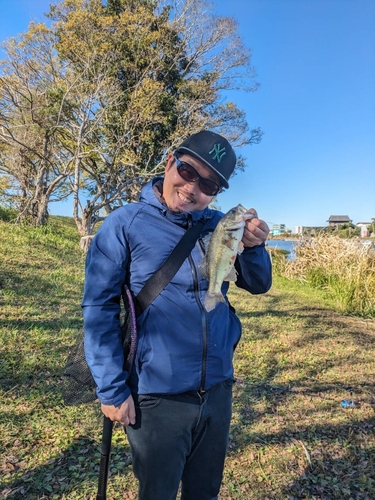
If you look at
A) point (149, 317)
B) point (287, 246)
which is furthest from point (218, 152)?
point (287, 246)

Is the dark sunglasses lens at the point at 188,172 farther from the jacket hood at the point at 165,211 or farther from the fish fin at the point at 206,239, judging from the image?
the fish fin at the point at 206,239

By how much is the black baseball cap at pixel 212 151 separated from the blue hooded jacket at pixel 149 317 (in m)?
0.30

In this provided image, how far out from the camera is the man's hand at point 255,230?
1.86 m

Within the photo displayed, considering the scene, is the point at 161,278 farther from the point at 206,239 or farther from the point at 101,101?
the point at 101,101

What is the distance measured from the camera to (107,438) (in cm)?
191

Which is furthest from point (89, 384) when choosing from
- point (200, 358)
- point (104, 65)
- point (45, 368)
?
point (104, 65)

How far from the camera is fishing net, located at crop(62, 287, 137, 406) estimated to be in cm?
168

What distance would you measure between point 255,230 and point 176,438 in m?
1.05

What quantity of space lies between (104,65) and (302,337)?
1415 centimetres

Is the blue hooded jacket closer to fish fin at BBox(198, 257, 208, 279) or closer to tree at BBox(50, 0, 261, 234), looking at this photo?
fish fin at BBox(198, 257, 208, 279)

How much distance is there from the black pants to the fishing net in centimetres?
24

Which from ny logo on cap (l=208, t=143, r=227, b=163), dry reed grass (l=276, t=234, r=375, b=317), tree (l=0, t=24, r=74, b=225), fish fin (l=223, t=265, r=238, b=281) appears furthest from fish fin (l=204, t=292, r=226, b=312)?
tree (l=0, t=24, r=74, b=225)

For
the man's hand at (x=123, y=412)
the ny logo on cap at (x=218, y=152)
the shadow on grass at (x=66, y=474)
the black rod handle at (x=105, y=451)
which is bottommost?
the shadow on grass at (x=66, y=474)

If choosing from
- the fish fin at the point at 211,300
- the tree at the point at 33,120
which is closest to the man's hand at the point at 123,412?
the fish fin at the point at 211,300
